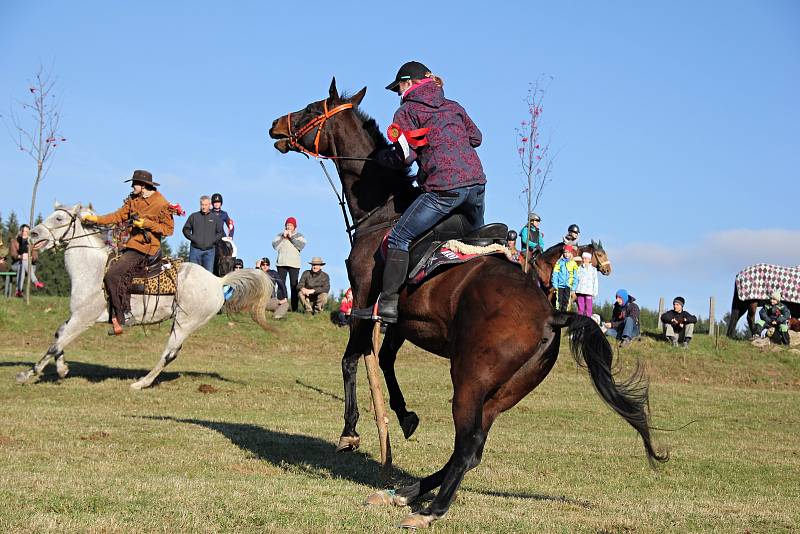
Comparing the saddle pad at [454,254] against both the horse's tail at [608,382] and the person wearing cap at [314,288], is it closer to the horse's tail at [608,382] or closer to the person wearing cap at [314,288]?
the horse's tail at [608,382]

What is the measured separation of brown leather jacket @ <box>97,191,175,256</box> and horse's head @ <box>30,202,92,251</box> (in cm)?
99

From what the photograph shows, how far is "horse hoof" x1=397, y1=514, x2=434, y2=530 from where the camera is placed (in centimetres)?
659

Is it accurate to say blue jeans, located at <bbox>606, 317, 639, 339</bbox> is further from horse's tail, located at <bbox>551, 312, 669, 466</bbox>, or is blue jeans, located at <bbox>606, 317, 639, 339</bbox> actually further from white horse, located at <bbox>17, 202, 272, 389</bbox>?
horse's tail, located at <bbox>551, 312, 669, 466</bbox>

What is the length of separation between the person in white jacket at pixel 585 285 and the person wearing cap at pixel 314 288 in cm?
679

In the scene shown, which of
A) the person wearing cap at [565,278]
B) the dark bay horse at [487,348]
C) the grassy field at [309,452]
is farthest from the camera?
the person wearing cap at [565,278]

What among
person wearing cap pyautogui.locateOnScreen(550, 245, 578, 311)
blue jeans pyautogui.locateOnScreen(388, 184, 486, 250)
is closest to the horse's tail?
blue jeans pyautogui.locateOnScreen(388, 184, 486, 250)

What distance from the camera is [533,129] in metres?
27.9

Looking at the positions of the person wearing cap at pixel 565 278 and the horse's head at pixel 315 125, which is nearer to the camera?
the horse's head at pixel 315 125

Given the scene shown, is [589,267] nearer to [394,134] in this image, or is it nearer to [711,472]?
[711,472]

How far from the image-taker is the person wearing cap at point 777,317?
25734 mm

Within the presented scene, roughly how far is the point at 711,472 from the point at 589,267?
11.6 m

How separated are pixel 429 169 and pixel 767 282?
2130 centimetres

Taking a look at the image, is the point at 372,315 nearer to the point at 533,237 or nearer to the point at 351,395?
the point at 351,395

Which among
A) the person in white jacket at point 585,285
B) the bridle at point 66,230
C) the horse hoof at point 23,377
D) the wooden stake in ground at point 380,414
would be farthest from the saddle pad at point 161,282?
the person in white jacket at point 585,285
